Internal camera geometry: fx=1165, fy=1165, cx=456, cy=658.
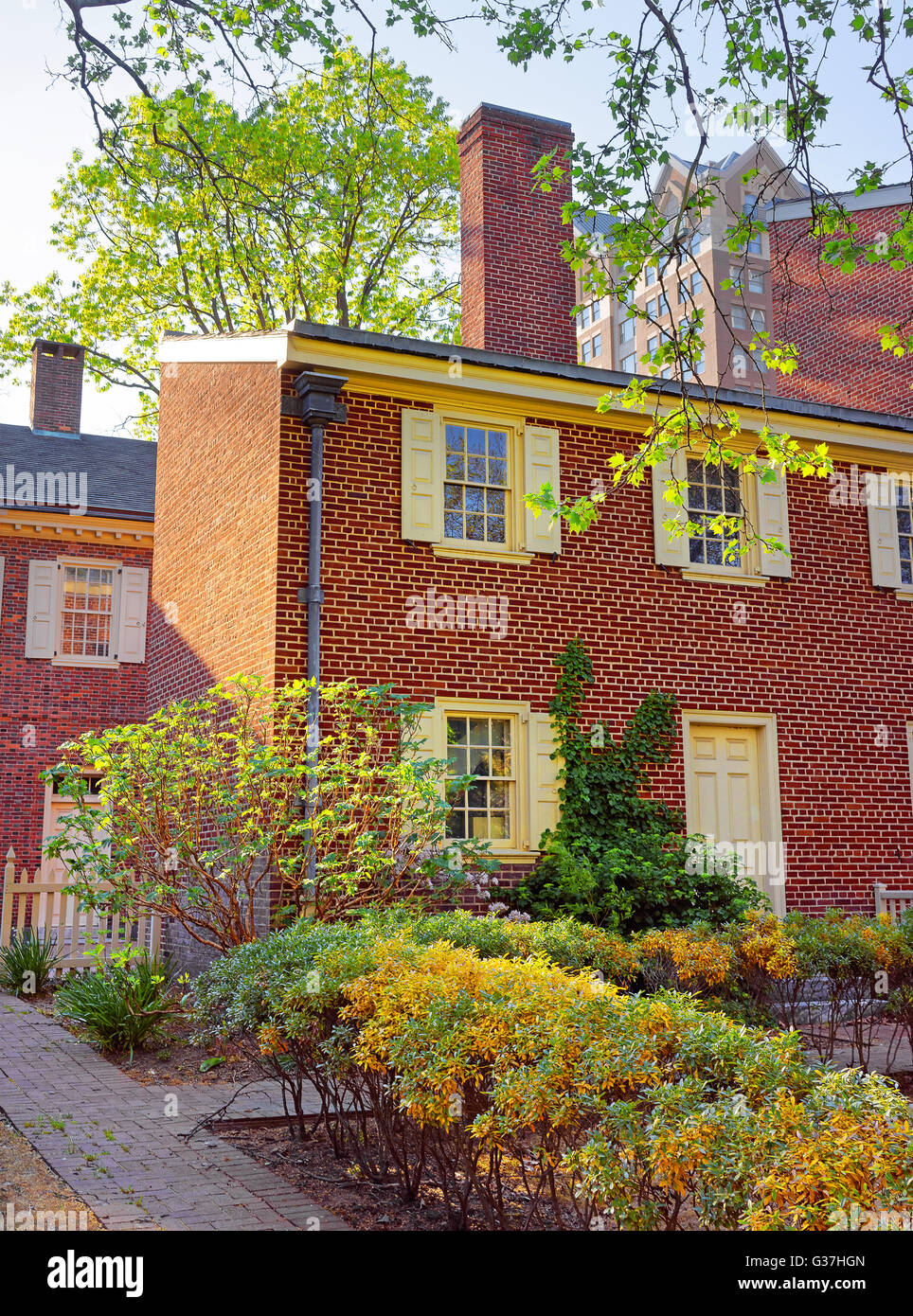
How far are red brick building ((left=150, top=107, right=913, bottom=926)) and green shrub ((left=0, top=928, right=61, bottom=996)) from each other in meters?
3.21

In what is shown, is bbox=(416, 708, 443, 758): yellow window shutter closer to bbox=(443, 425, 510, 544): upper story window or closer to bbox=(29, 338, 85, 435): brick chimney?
bbox=(443, 425, 510, 544): upper story window

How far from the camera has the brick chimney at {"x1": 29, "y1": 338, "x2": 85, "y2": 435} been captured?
2298 centimetres

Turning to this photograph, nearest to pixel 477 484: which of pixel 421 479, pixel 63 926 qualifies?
pixel 421 479

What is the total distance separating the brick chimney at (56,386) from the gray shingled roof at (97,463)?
31 centimetres

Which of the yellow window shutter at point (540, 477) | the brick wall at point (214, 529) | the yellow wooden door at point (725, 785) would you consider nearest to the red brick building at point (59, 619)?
the brick wall at point (214, 529)

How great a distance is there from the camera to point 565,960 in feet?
23.1

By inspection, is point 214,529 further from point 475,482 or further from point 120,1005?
point 120,1005

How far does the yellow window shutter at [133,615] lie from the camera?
2011 centimetres

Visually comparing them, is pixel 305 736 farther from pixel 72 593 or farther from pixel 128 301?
pixel 128 301

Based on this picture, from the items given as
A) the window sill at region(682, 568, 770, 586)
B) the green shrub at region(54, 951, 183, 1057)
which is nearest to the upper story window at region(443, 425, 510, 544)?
the window sill at region(682, 568, 770, 586)

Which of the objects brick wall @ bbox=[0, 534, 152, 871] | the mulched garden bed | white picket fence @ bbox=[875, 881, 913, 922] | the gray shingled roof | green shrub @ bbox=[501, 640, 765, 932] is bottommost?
the mulched garden bed

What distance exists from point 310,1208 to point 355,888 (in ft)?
13.2

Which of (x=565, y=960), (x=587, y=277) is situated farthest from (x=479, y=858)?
(x=587, y=277)

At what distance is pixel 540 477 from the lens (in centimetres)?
1209
